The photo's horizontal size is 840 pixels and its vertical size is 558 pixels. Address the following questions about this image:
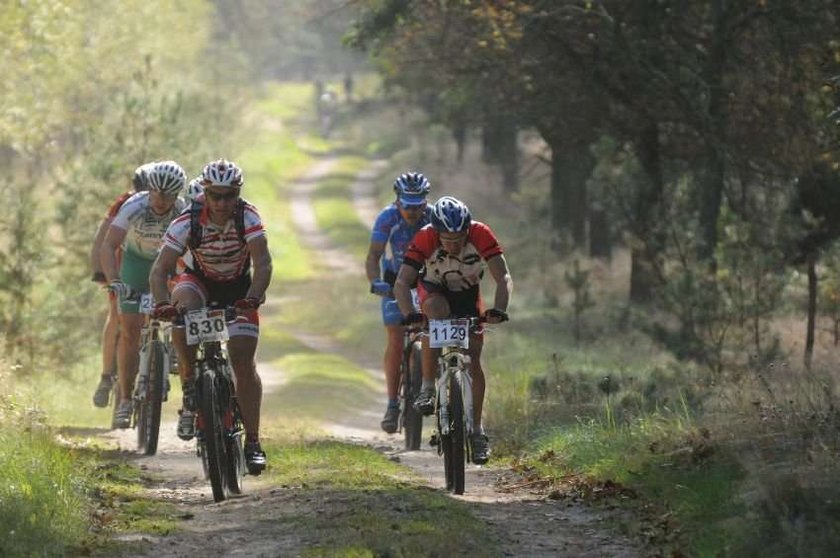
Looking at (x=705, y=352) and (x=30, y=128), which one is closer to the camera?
(x=705, y=352)

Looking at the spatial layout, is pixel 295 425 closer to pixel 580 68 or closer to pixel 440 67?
pixel 580 68

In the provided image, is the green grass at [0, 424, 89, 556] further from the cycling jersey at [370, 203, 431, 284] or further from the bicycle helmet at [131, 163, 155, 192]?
the cycling jersey at [370, 203, 431, 284]

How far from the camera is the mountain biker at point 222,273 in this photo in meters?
11.2

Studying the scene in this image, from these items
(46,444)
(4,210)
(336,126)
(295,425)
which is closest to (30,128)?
(4,210)

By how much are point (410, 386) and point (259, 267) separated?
13.3 feet

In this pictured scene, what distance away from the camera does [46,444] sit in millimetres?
11586

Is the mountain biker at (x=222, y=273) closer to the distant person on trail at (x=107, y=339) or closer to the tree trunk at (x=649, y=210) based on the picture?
the distant person on trail at (x=107, y=339)

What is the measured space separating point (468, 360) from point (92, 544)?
3.64 meters

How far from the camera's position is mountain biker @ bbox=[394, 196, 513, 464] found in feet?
38.7

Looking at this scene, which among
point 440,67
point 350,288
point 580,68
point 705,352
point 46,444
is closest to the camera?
point 46,444

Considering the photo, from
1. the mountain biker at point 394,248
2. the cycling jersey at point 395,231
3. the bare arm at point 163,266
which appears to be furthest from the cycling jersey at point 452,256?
the cycling jersey at point 395,231

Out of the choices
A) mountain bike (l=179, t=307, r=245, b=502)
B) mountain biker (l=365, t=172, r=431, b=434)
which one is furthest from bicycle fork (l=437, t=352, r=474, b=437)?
mountain biker (l=365, t=172, r=431, b=434)

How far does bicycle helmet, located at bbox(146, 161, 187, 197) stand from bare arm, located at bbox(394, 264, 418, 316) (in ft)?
9.90

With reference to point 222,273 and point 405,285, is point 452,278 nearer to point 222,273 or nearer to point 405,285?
point 405,285
